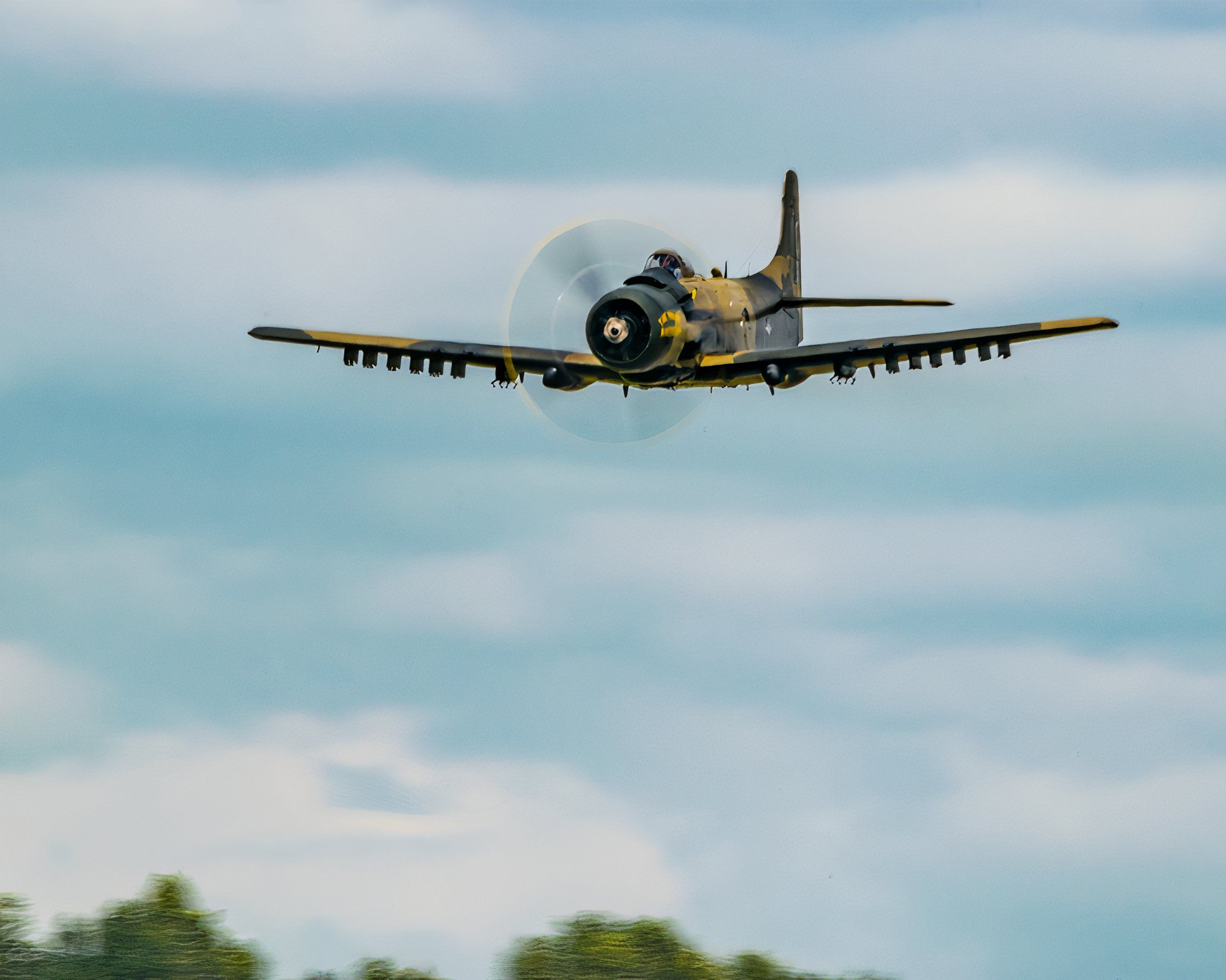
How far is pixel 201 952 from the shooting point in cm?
11906

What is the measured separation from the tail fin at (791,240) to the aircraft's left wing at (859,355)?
41.9 feet

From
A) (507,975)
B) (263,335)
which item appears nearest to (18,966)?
(507,975)

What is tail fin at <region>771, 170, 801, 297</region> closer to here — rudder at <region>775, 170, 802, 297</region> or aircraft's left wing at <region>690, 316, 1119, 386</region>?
rudder at <region>775, 170, 802, 297</region>

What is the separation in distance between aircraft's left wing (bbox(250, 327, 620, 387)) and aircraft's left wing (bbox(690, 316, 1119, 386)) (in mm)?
3847

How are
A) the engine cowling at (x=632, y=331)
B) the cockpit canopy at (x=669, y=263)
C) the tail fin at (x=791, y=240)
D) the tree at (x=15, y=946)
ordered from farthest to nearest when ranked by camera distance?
1. the tree at (x=15, y=946)
2. the tail fin at (x=791, y=240)
3. the cockpit canopy at (x=669, y=263)
4. the engine cowling at (x=632, y=331)

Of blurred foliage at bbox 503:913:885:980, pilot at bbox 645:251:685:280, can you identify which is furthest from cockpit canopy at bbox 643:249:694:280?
blurred foliage at bbox 503:913:885:980

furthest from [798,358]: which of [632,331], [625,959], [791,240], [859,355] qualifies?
[625,959]

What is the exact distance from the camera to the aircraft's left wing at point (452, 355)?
56812 millimetres

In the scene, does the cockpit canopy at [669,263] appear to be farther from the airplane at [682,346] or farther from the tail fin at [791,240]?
the tail fin at [791,240]

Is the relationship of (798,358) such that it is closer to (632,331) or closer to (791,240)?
(632,331)

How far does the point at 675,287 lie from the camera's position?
56094mm

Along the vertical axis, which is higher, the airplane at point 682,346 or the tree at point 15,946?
the airplane at point 682,346

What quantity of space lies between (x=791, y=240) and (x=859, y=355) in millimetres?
21163

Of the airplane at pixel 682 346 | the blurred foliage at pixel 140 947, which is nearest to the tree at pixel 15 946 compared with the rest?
the blurred foliage at pixel 140 947
